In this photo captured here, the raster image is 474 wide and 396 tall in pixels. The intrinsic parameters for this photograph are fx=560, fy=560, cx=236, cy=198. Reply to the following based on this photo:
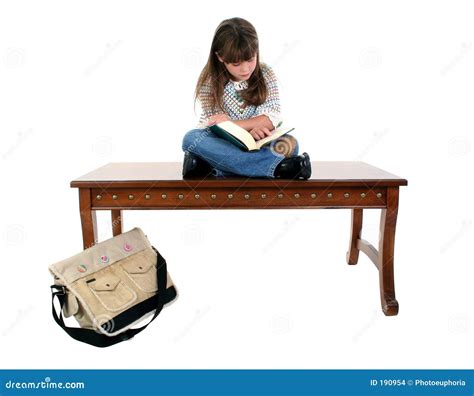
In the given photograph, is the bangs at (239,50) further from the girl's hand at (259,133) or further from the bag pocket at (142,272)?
the bag pocket at (142,272)

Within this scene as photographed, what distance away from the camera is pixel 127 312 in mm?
2430

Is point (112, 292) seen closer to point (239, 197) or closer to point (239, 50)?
point (239, 197)

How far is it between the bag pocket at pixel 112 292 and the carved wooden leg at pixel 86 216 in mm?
224

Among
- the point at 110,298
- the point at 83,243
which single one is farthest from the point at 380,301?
the point at 83,243

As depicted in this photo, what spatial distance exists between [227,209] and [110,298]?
2.16ft

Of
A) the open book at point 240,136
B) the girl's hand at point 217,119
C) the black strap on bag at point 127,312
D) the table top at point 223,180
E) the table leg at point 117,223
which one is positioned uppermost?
the girl's hand at point 217,119

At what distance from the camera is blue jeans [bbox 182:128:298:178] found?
2625mm

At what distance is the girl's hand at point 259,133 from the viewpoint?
2.67 meters

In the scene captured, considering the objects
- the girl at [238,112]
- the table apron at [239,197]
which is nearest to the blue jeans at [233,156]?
the girl at [238,112]

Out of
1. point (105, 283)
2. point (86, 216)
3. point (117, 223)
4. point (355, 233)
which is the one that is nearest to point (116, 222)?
point (117, 223)

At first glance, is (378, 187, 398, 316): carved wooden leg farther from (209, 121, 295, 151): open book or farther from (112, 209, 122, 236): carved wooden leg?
(112, 209, 122, 236): carved wooden leg

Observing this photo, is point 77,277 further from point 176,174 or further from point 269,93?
point 269,93

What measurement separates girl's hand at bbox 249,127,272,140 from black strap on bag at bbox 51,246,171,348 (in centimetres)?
73

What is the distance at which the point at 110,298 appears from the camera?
2.43 m
